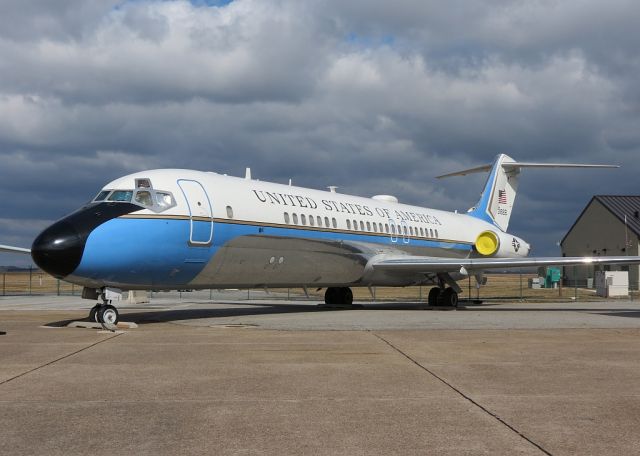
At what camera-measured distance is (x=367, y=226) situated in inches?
921

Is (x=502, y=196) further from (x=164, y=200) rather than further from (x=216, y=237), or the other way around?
(x=164, y=200)

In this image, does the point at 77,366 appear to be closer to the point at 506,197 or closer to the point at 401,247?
the point at 401,247

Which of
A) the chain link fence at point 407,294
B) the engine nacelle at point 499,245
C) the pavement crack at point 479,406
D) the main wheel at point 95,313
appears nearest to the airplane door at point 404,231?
the chain link fence at point 407,294

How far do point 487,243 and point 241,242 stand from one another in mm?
15956

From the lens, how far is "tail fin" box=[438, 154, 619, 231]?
105 ft

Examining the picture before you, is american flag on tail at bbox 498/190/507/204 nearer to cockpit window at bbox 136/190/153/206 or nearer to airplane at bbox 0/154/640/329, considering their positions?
airplane at bbox 0/154/640/329

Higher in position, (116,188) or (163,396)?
(116,188)

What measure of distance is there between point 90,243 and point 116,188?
2167 millimetres

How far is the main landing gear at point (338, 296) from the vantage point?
2705 cm

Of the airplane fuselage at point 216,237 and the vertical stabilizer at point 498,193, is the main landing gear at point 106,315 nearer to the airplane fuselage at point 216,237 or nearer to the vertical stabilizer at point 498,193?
the airplane fuselage at point 216,237

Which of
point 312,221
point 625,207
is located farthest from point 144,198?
point 625,207

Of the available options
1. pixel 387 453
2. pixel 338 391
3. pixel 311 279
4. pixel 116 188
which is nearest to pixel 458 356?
pixel 338 391

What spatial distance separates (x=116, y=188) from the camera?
1588 cm

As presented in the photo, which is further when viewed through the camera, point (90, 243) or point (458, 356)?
point (90, 243)
